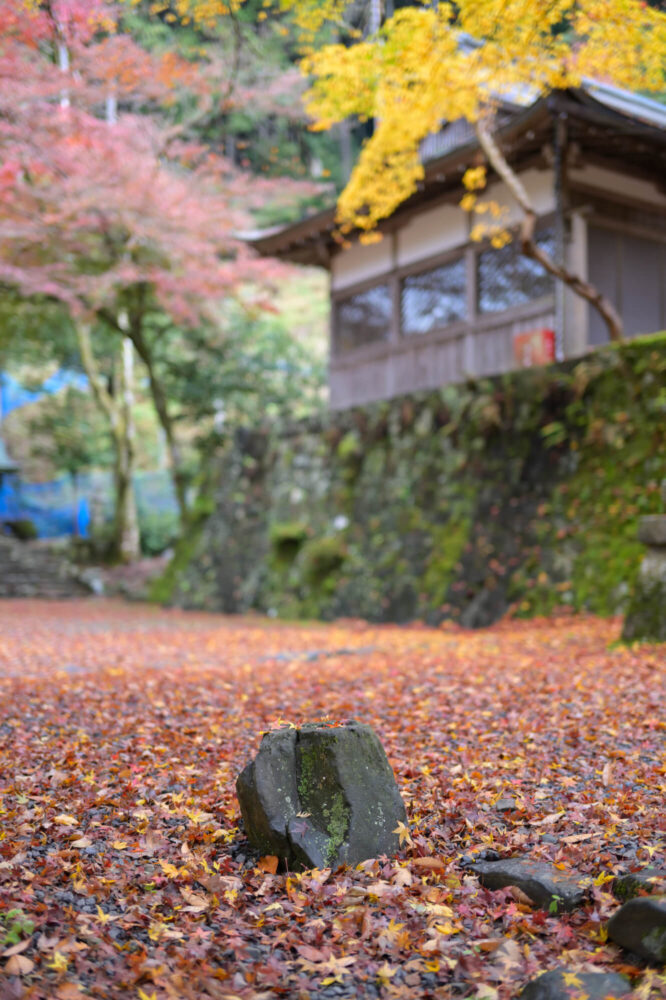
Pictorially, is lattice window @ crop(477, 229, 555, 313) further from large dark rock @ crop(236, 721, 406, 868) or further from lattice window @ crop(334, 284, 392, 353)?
large dark rock @ crop(236, 721, 406, 868)

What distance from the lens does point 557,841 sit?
3.68 m

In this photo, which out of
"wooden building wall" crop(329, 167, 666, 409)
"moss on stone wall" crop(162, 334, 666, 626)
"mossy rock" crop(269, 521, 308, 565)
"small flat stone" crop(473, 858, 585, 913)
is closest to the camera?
"small flat stone" crop(473, 858, 585, 913)

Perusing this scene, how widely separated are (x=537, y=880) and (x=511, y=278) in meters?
11.6

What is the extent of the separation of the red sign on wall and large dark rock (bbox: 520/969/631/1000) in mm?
10228

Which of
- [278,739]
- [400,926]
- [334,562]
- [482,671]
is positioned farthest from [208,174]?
[400,926]

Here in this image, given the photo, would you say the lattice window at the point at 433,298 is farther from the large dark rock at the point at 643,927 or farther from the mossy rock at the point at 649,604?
the large dark rock at the point at 643,927

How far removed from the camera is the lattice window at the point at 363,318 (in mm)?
16188

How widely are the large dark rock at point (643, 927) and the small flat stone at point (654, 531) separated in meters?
5.68

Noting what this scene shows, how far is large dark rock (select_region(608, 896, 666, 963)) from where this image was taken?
2717 millimetres

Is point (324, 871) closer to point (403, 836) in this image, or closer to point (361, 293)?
point (403, 836)

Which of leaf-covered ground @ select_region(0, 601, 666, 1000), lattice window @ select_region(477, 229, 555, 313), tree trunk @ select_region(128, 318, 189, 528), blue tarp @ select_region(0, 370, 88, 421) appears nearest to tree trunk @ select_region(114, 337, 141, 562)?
tree trunk @ select_region(128, 318, 189, 528)

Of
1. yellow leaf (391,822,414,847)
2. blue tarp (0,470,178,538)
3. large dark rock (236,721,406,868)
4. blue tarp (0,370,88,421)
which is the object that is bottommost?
yellow leaf (391,822,414,847)

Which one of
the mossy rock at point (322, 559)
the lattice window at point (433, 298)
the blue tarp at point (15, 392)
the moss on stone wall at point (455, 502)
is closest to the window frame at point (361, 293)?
the lattice window at point (433, 298)

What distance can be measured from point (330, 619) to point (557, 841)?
10.7 meters
